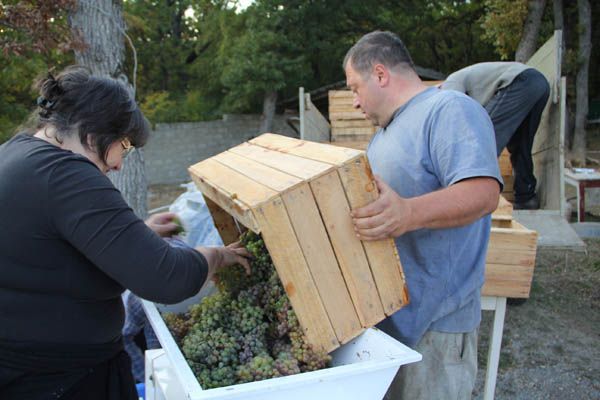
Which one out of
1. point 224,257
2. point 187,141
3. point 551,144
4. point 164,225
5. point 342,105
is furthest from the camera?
point 187,141

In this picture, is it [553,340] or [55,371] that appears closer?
[55,371]

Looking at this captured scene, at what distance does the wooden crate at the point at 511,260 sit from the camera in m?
2.78

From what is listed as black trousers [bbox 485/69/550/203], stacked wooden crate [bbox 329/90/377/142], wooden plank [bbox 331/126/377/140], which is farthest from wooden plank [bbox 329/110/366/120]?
black trousers [bbox 485/69/550/203]

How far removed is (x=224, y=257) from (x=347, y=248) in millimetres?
491

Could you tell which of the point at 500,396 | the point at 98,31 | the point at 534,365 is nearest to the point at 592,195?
the point at 534,365

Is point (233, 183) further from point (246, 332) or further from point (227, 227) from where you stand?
point (227, 227)

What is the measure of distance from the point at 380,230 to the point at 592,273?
5844 mm

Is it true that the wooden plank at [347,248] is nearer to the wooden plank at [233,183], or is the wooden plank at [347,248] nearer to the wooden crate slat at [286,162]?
the wooden crate slat at [286,162]

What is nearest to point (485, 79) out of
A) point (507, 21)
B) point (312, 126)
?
point (312, 126)

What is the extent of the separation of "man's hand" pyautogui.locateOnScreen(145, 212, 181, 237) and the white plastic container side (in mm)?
661

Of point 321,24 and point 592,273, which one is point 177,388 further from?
point 321,24

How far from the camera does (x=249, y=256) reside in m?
2.01

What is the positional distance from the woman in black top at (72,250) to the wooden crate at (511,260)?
1.68 meters

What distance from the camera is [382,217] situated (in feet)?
5.05
